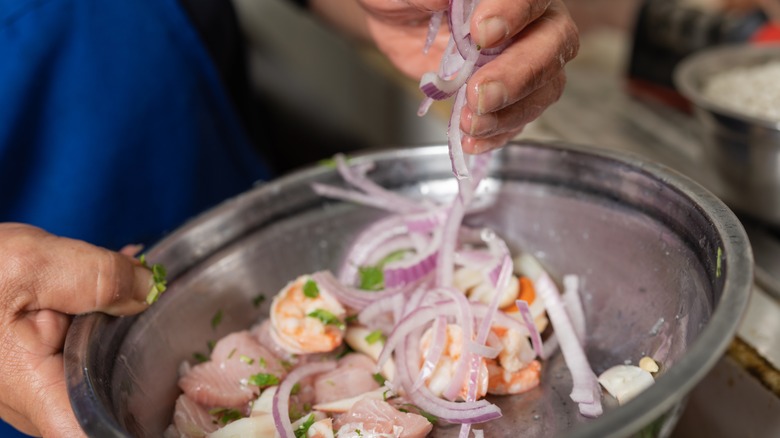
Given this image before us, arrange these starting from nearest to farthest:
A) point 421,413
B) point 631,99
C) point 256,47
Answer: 1. point 421,413
2. point 631,99
3. point 256,47

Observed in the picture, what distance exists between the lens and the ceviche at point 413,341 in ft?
2.31

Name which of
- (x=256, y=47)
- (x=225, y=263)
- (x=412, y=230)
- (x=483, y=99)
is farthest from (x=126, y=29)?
(x=256, y=47)

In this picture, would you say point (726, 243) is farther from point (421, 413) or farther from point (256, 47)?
point (256, 47)

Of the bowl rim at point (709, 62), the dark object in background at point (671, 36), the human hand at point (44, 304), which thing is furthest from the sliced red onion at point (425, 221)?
the dark object in background at point (671, 36)

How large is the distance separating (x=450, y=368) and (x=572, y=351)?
0.47 ft

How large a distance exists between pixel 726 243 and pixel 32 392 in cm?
66

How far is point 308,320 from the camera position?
2.64 ft

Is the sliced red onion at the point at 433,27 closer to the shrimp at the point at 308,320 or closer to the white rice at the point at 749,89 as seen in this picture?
the shrimp at the point at 308,320

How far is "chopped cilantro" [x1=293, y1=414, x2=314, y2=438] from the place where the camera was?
0.71 metres

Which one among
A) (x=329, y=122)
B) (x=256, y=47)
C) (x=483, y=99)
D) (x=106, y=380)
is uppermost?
(x=483, y=99)

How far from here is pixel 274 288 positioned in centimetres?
94

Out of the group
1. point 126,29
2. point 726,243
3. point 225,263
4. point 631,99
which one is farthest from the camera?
point 631,99

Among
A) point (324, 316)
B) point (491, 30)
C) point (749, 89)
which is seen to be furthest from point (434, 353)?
point (749, 89)

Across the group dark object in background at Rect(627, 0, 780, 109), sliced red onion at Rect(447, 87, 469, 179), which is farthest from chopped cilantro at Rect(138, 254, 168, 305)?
dark object in background at Rect(627, 0, 780, 109)
